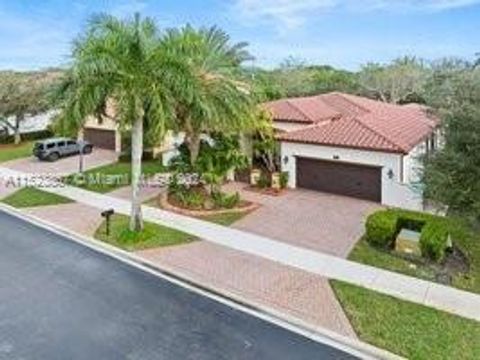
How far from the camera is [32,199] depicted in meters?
26.2

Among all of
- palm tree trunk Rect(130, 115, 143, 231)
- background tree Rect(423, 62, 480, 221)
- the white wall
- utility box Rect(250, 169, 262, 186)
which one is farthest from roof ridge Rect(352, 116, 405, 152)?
palm tree trunk Rect(130, 115, 143, 231)

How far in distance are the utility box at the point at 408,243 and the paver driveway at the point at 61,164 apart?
2204cm

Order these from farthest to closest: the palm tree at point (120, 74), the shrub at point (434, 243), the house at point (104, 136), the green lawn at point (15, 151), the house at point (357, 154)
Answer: the house at point (104, 136)
the green lawn at point (15, 151)
the house at point (357, 154)
the palm tree at point (120, 74)
the shrub at point (434, 243)

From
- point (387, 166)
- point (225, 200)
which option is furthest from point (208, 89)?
point (387, 166)

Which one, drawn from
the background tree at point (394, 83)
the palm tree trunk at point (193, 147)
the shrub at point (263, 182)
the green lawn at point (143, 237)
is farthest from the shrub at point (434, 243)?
the background tree at point (394, 83)

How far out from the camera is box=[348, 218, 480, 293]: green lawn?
→ 15.9 meters

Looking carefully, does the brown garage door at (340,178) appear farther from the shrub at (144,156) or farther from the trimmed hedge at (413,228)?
the shrub at (144,156)

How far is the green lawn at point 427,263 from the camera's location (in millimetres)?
15859

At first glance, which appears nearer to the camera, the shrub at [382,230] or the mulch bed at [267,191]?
the shrub at [382,230]

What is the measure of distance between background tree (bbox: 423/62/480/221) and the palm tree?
9140mm

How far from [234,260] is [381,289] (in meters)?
4.86

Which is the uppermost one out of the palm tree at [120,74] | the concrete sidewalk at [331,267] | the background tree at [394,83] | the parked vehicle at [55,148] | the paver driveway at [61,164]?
the background tree at [394,83]

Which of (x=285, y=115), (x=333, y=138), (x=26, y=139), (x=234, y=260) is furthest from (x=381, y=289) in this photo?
(x=26, y=139)

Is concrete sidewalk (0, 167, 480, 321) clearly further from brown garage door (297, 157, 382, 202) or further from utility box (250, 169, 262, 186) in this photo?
brown garage door (297, 157, 382, 202)
